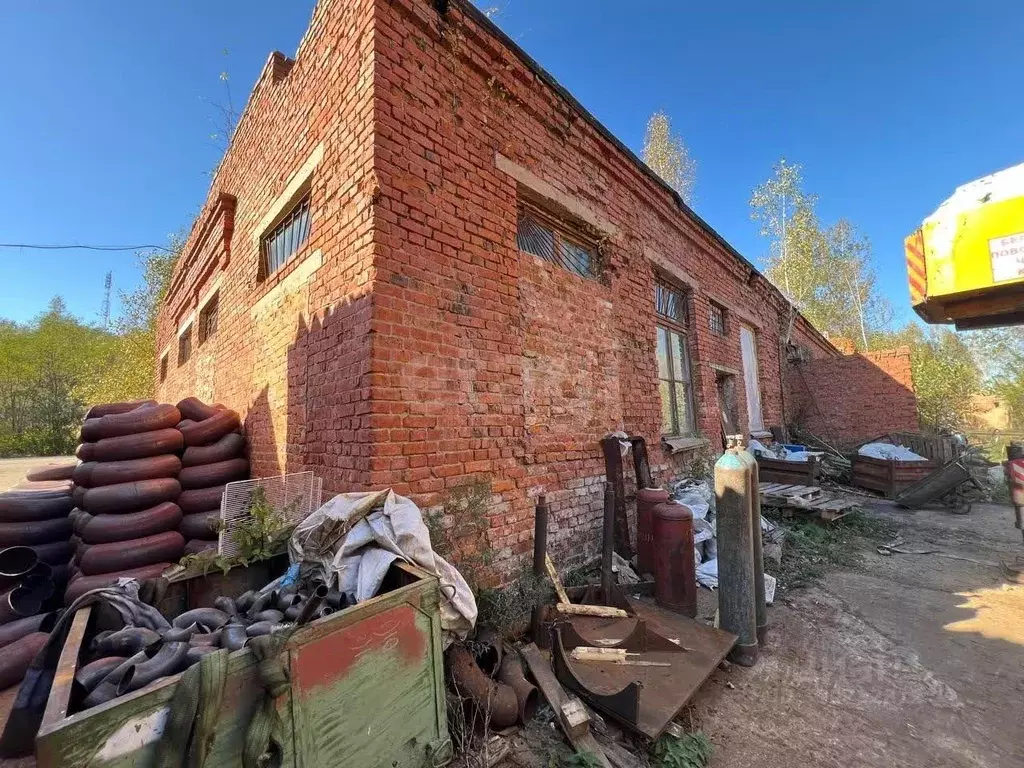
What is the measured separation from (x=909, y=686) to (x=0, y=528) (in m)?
7.22

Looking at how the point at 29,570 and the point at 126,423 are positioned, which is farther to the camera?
the point at 126,423

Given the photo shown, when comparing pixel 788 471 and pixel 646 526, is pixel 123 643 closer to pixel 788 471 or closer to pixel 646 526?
pixel 646 526

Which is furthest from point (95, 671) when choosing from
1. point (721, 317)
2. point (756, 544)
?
point (721, 317)

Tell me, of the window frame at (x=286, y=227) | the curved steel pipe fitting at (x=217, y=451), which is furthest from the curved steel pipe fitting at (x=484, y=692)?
the window frame at (x=286, y=227)

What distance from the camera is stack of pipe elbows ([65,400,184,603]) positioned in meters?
3.17

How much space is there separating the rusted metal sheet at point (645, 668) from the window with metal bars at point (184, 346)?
9.48m

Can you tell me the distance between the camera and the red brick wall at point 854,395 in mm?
10953

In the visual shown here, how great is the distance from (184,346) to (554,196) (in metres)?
9.21

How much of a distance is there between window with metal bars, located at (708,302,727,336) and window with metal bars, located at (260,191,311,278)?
7.06 metres

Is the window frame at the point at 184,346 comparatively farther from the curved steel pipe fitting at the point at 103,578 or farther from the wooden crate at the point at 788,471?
the wooden crate at the point at 788,471

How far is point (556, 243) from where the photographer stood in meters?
4.71

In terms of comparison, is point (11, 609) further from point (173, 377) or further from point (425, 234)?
point (173, 377)

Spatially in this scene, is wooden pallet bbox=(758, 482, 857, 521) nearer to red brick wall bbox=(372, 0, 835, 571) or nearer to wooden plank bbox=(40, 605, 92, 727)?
red brick wall bbox=(372, 0, 835, 571)

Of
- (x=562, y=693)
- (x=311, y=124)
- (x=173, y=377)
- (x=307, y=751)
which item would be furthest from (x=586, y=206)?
(x=173, y=377)
